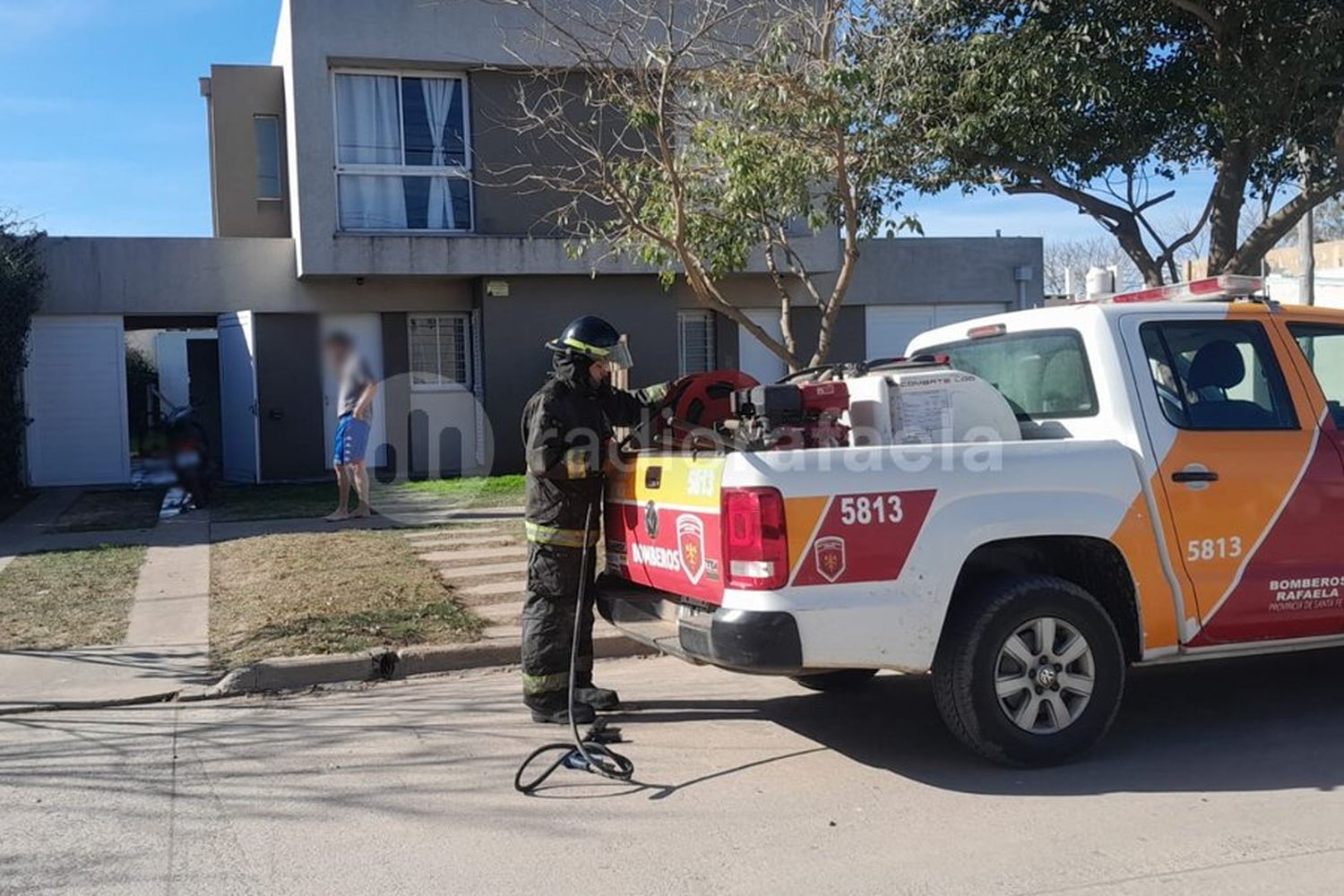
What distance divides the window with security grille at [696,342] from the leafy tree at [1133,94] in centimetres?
700

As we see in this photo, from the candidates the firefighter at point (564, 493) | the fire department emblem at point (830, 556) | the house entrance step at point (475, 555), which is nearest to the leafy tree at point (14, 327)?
the house entrance step at point (475, 555)

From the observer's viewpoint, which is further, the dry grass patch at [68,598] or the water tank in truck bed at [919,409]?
the dry grass patch at [68,598]

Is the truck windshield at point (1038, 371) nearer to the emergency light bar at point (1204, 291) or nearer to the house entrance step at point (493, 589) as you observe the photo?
the emergency light bar at point (1204, 291)

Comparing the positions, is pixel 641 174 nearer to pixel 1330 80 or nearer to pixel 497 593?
pixel 497 593

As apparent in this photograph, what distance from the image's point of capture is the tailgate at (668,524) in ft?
16.3

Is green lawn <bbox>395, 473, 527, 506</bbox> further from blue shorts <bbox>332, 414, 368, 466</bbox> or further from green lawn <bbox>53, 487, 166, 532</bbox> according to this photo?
green lawn <bbox>53, 487, 166, 532</bbox>

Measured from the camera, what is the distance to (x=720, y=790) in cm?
512

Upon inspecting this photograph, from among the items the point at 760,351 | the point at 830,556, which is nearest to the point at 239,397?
the point at 760,351

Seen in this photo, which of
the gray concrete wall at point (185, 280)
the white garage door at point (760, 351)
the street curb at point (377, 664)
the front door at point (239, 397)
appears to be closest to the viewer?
the street curb at point (377, 664)

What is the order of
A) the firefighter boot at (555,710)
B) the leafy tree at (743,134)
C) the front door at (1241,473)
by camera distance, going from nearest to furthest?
the front door at (1241,473) < the firefighter boot at (555,710) < the leafy tree at (743,134)

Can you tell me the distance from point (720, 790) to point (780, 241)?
19.1 ft

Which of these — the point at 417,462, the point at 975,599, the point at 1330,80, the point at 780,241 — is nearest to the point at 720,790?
the point at 975,599

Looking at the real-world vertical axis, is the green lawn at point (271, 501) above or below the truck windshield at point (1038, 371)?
below

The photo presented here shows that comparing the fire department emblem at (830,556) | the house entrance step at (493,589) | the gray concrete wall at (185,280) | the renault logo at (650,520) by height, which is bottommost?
the house entrance step at (493,589)
